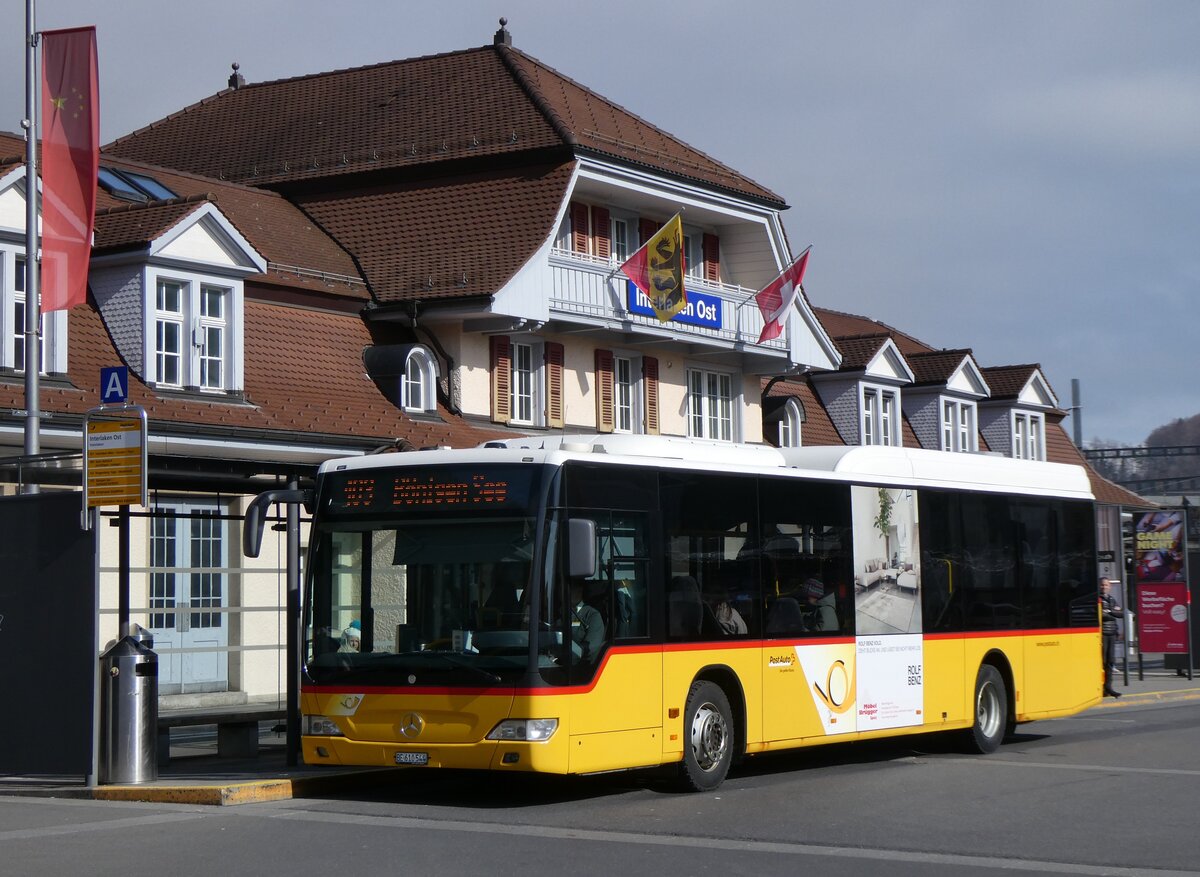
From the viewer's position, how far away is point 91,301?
26469mm

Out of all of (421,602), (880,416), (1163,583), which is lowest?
(421,602)

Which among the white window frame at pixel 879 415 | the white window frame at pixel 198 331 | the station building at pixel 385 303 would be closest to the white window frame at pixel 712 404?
the station building at pixel 385 303

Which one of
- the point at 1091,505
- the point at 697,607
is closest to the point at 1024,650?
the point at 1091,505

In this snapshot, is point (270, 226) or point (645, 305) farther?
point (645, 305)

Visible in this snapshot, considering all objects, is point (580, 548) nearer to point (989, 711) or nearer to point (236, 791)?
point (236, 791)

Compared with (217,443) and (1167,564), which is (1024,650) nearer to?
(217,443)

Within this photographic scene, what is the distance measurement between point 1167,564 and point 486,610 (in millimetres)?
23351

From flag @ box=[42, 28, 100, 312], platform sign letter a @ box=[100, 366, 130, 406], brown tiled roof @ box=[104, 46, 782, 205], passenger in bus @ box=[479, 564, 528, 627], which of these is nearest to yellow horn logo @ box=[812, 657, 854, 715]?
passenger in bus @ box=[479, 564, 528, 627]

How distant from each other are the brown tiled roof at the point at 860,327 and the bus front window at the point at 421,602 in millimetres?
39197

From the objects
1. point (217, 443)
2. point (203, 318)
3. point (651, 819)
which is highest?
point (203, 318)

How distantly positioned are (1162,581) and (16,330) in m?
21.3

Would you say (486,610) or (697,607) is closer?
(486,610)

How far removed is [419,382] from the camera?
31359 mm

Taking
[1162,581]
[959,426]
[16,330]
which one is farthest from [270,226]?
[959,426]
